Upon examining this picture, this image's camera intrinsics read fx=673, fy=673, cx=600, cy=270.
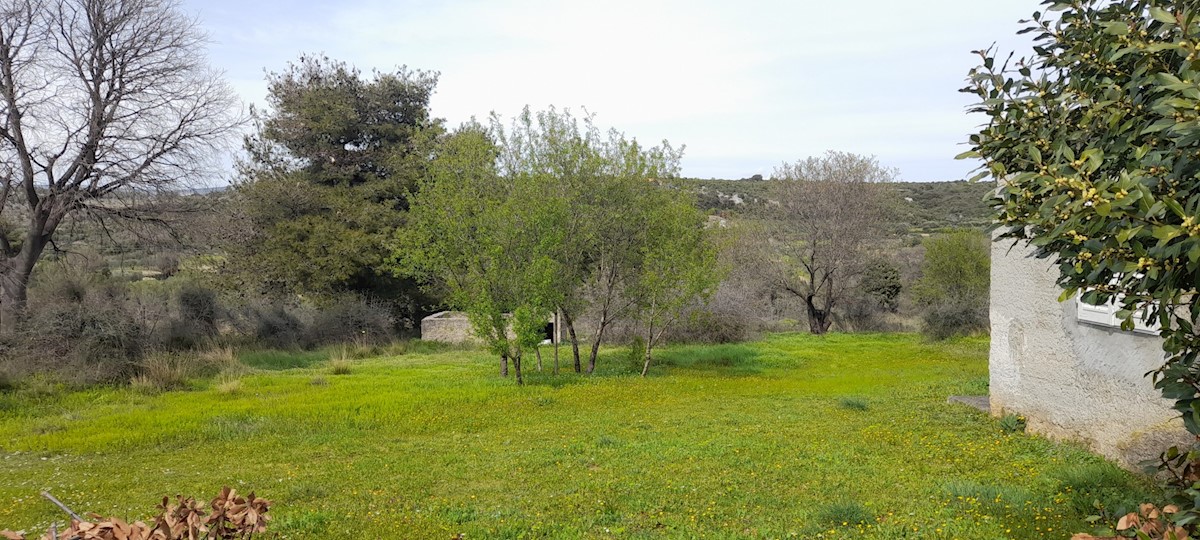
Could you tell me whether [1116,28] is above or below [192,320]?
above

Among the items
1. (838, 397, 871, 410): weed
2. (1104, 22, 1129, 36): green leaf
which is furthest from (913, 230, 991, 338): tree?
(1104, 22, 1129, 36): green leaf

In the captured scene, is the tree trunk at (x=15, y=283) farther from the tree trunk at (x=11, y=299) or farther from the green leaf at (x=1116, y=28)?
the green leaf at (x=1116, y=28)

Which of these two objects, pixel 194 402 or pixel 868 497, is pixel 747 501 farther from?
pixel 194 402

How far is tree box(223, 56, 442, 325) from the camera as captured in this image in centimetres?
2602

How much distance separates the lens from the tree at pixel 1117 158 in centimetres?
230

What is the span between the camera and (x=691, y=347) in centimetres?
2369

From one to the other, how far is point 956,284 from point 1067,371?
22.4 m

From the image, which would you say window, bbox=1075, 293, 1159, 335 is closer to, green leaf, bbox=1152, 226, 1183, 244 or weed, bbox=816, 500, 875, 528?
weed, bbox=816, 500, 875, 528

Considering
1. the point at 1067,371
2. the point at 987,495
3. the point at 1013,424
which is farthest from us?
the point at 1013,424

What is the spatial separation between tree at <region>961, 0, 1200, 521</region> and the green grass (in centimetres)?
310

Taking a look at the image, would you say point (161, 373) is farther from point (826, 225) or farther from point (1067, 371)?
point (826, 225)

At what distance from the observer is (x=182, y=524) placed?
2.37 m

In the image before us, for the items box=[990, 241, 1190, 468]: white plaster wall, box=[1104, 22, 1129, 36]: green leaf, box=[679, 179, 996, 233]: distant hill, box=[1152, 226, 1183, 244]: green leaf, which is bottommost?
box=[990, 241, 1190, 468]: white plaster wall

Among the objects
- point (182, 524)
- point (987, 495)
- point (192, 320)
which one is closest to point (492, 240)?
point (192, 320)
